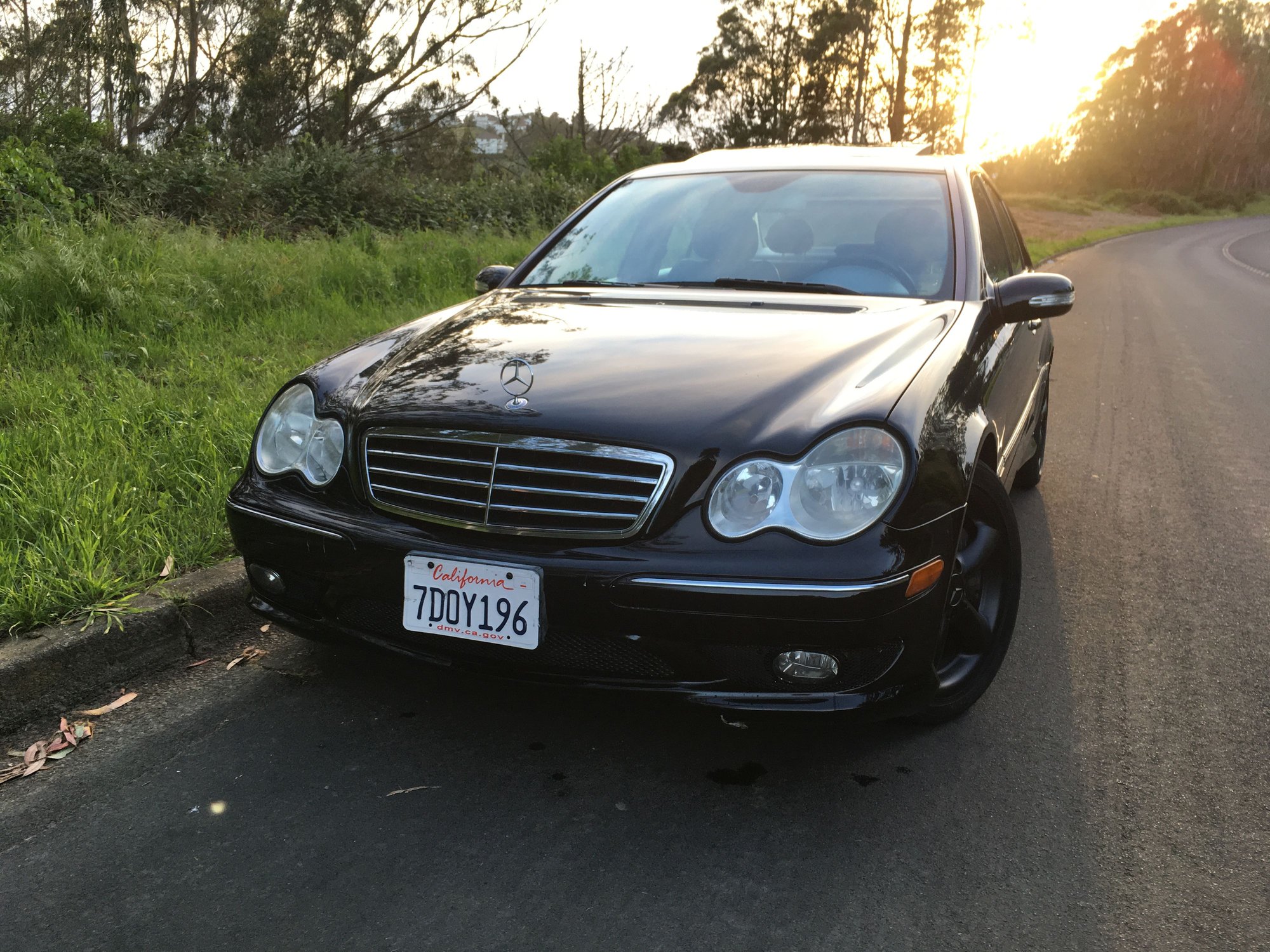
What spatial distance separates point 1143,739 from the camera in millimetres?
2631

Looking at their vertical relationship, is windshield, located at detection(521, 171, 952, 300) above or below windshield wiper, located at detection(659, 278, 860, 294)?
above

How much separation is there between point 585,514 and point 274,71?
2572 cm

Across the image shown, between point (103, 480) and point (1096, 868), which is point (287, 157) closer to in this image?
point (103, 480)

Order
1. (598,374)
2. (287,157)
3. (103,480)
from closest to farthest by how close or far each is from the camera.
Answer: (598,374) → (103,480) → (287,157)

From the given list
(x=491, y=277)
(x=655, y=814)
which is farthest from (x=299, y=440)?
(x=491, y=277)

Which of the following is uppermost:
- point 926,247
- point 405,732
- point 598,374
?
point 926,247

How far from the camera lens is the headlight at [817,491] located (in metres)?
2.12

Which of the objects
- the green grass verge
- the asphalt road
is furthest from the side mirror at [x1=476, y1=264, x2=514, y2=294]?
the green grass verge

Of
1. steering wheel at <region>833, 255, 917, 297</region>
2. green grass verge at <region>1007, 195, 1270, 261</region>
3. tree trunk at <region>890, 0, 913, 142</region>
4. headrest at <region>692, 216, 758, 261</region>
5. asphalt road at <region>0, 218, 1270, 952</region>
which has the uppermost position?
tree trunk at <region>890, 0, 913, 142</region>

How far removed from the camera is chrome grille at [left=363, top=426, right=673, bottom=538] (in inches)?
86.5

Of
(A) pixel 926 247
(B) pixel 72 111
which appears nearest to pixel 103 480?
(A) pixel 926 247

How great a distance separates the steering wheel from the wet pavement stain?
152 cm

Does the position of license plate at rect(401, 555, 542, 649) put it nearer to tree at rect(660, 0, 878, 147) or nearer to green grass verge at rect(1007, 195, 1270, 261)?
green grass verge at rect(1007, 195, 1270, 261)

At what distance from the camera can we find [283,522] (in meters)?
2.47
